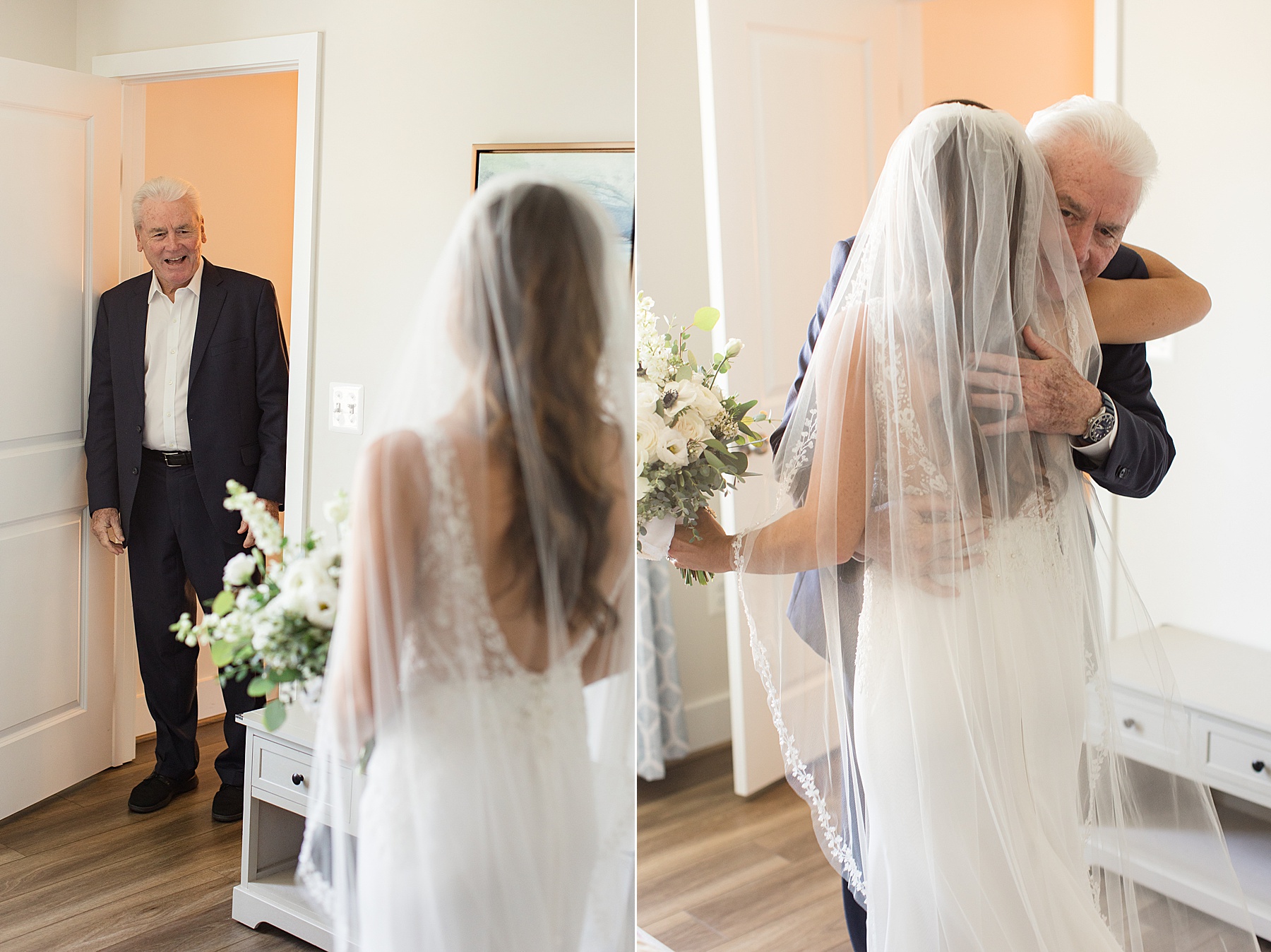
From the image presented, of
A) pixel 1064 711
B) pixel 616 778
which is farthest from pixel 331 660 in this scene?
pixel 1064 711

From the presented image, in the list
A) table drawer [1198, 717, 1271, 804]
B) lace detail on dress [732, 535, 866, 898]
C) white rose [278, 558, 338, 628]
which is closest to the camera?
white rose [278, 558, 338, 628]

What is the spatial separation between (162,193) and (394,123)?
318mm

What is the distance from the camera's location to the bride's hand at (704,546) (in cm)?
133

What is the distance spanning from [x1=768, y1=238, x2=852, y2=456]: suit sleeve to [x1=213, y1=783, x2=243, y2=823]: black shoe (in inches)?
34.1

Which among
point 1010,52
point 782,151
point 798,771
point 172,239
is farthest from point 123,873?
point 1010,52

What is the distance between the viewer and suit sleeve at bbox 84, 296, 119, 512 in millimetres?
1165

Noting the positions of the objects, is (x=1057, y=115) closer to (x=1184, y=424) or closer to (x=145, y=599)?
(x=1184, y=424)

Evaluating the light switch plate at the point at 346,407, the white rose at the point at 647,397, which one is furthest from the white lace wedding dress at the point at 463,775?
the white rose at the point at 647,397

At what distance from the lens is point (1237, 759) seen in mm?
1456

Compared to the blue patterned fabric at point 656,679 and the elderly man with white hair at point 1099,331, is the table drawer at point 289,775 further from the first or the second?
the elderly man with white hair at point 1099,331

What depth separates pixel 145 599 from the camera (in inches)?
46.5

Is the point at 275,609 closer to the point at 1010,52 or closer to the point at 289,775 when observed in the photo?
the point at 289,775

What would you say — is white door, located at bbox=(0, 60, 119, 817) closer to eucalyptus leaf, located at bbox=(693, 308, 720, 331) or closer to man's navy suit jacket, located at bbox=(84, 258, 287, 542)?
man's navy suit jacket, located at bbox=(84, 258, 287, 542)

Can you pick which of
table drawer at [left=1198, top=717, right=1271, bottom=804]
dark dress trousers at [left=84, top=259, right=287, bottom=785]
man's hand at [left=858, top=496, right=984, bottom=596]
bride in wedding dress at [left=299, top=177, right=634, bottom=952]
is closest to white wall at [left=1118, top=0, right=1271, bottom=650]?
table drawer at [left=1198, top=717, right=1271, bottom=804]
